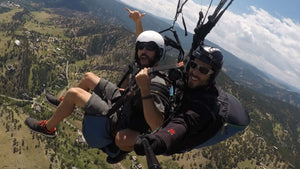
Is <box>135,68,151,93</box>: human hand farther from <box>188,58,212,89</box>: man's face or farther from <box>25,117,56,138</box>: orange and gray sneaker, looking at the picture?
<box>25,117,56,138</box>: orange and gray sneaker

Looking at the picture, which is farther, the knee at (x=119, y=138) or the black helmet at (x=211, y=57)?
the knee at (x=119, y=138)

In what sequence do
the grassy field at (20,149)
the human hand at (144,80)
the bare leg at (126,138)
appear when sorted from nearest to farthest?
1. the human hand at (144,80)
2. the bare leg at (126,138)
3. the grassy field at (20,149)

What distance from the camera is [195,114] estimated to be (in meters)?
4.35

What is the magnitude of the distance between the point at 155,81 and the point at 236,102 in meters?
2.07

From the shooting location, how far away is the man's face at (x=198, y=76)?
523cm

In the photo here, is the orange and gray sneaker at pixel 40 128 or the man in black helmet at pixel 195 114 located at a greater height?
the man in black helmet at pixel 195 114

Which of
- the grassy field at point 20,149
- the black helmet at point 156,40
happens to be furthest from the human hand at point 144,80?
the grassy field at point 20,149

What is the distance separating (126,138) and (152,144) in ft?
10.2

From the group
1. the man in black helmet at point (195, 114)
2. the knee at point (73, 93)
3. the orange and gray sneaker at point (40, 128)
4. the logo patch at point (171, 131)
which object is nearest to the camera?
the man in black helmet at point (195, 114)

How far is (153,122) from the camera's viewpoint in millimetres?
5180

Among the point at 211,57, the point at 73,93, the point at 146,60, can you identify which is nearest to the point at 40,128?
the point at 73,93

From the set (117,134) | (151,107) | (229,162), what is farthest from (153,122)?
(229,162)

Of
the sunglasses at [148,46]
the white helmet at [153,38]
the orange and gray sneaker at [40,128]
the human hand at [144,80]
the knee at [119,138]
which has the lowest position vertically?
the orange and gray sneaker at [40,128]

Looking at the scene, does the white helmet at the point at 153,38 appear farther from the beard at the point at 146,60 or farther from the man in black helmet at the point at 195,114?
the man in black helmet at the point at 195,114
